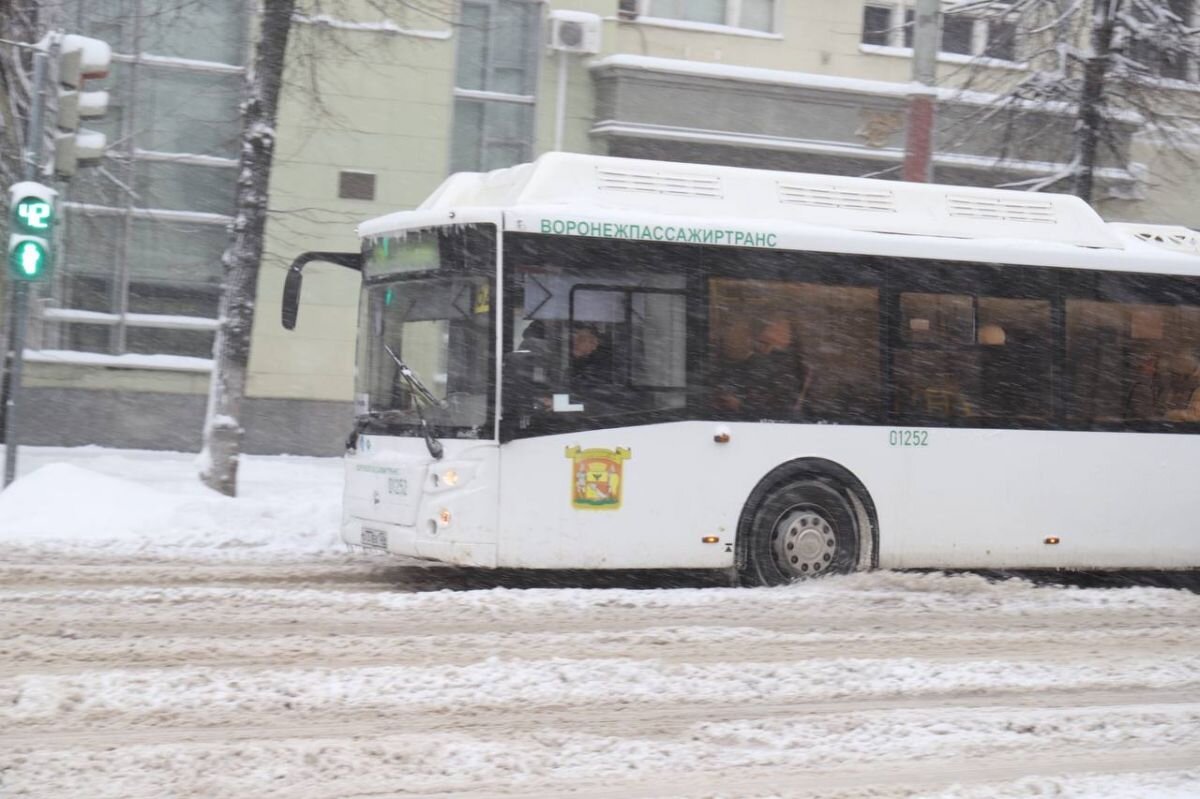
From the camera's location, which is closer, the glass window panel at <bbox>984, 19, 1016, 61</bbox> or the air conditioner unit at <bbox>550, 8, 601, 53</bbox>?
the glass window panel at <bbox>984, 19, 1016, 61</bbox>

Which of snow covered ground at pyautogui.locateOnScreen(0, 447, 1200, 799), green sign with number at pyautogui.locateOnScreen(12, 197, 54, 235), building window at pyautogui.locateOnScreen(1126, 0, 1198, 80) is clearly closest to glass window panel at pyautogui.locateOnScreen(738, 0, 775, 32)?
building window at pyautogui.locateOnScreen(1126, 0, 1198, 80)

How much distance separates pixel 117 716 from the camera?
635 centimetres

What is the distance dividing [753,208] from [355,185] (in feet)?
Answer: 35.6

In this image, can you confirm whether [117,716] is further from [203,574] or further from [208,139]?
[208,139]

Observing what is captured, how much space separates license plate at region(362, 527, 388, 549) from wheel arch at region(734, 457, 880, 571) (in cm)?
240

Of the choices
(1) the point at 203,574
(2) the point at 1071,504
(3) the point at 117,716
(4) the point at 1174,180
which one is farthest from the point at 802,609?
(4) the point at 1174,180

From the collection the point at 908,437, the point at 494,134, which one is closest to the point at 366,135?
the point at 494,134

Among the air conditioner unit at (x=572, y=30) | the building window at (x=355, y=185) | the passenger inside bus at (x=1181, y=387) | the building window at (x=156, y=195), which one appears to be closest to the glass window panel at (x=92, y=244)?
the building window at (x=156, y=195)

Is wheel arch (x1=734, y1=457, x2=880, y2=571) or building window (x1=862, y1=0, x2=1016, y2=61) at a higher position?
building window (x1=862, y1=0, x2=1016, y2=61)

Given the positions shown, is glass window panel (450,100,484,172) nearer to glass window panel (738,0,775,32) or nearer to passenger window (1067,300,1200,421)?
glass window panel (738,0,775,32)

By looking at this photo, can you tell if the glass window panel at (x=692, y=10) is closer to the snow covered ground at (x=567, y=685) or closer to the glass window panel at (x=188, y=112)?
the glass window panel at (x=188, y=112)

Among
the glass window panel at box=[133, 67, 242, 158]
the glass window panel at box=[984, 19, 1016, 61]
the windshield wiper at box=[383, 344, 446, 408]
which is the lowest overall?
the windshield wiper at box=[383, 344, 446, 408]

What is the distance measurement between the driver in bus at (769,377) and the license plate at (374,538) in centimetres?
249

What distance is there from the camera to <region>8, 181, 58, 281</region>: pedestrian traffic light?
13.5 metres
